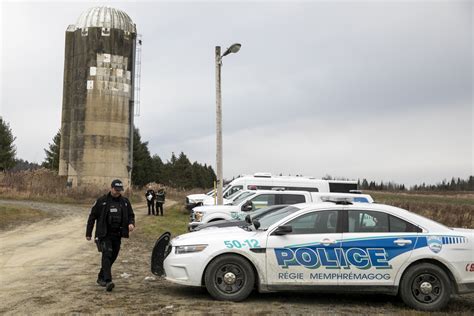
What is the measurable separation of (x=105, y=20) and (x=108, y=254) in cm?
3367

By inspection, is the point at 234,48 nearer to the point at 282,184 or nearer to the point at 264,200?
the point at 264,200

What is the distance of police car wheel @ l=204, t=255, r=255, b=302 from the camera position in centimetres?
740

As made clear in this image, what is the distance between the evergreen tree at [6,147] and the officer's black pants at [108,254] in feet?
168

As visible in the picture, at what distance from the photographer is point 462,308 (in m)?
7.64

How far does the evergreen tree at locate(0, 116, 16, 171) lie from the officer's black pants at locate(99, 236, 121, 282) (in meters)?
51.2

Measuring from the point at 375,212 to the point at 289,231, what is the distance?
1411 millimetres

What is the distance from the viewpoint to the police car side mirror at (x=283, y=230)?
24.6ft

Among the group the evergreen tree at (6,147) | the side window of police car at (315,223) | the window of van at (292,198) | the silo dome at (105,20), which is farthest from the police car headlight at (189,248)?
the evergreen tree at (6,147)

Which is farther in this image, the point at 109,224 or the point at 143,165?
the point at 143,165

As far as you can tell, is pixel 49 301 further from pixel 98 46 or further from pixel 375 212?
pixel 98 46

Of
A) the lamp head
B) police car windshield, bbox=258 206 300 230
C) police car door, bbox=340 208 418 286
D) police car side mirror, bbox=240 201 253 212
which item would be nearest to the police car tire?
police car door, bbox=340 208 418 286

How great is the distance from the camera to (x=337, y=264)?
7.42m

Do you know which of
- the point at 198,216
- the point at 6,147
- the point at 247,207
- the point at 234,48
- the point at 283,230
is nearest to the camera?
the point at 283,230

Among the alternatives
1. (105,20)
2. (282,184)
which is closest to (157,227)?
(282,184)
